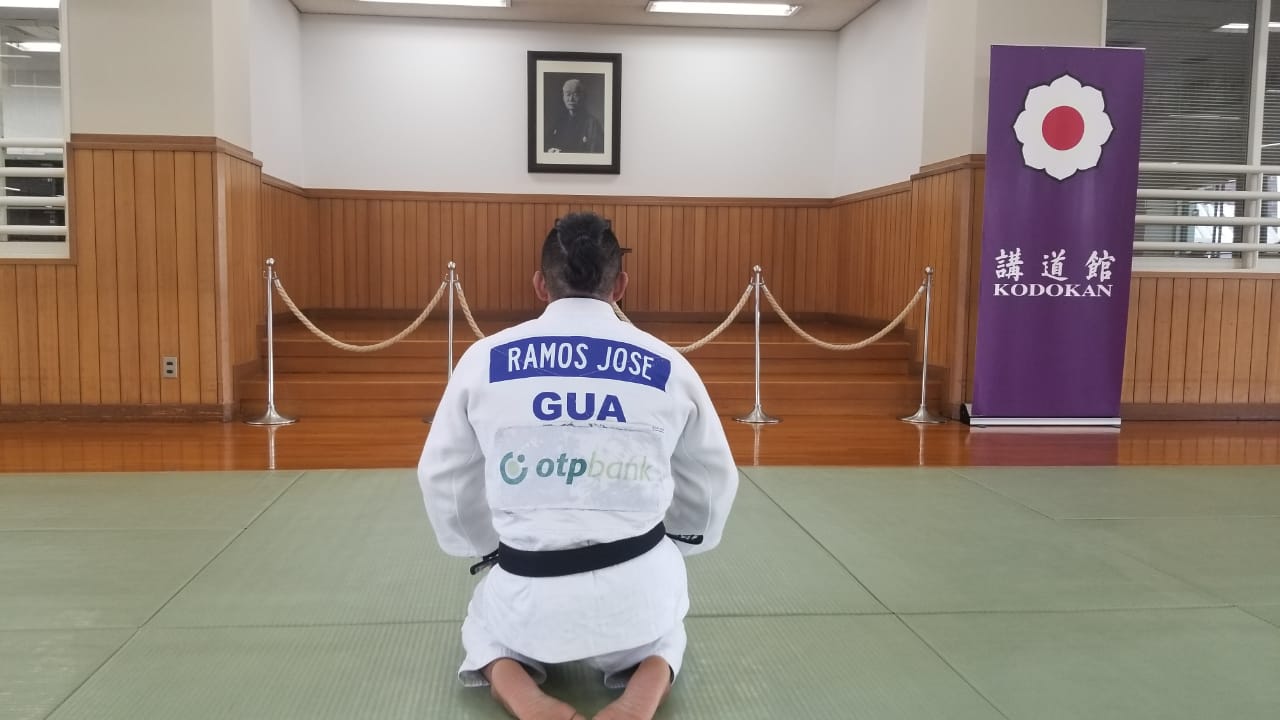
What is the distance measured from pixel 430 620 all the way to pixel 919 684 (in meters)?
1.41

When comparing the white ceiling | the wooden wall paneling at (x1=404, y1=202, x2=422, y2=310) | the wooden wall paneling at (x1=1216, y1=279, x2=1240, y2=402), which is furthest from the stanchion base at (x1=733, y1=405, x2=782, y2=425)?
the wooden wall paneling at (x1=404, y1=202, x2=422, y2=310)

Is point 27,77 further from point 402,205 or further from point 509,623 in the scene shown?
point 509,623

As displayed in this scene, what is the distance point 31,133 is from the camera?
6.84 meters

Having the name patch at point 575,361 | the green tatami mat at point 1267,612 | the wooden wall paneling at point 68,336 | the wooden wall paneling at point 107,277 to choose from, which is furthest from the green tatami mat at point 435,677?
the wooden wall paneling at point 68,336

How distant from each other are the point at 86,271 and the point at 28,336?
0.58 m

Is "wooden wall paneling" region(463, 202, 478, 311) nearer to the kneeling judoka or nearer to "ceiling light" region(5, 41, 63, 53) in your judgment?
"ceiling light" region(5, 41, 63, 53)

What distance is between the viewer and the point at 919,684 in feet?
8.10

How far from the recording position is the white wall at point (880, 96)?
7.86 metres

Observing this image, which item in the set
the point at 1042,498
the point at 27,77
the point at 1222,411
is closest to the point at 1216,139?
the point at 1222,411

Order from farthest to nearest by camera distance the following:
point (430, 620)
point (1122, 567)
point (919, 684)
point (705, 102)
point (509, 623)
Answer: point (705, 102)
point (1122, 567)
point (430, 620)
point (919, 684)
point (509, 623)

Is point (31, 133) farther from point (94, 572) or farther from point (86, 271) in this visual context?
point (94, 572)

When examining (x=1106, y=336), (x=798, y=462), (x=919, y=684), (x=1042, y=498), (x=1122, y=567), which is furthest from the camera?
(x=1106, y=336)

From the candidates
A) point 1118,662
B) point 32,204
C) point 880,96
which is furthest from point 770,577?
point 880,96

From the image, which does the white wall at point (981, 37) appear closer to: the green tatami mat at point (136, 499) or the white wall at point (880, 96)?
the white wall at point (880, 96)
